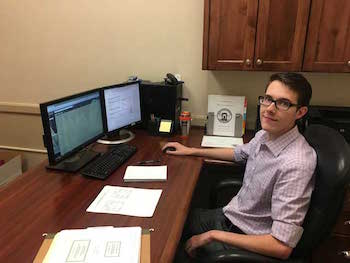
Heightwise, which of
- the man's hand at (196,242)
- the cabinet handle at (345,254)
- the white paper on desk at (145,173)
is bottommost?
the cabinet handle at (345,254)

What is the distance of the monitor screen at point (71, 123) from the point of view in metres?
1.47

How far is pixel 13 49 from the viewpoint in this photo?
8.38 ft

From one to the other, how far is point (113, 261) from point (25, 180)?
805 millimetres

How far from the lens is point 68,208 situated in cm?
129

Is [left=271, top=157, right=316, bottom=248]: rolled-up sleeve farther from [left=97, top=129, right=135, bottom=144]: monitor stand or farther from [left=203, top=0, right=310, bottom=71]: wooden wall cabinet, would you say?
[left=97, top=129, right=135, bottom=144]: monitor stand

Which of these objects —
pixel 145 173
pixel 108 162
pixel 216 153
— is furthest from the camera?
pixel 216 153

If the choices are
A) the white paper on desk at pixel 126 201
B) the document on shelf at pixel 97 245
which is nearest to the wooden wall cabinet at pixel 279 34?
the white paper on desk at pixel 126 201

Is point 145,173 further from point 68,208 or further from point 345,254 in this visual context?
point 345,254

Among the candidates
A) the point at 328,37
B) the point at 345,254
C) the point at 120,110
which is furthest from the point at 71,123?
the point at 345,254

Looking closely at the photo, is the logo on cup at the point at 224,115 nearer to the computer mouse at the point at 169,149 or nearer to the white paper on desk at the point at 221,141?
the white paper on desk at the point at 221,141

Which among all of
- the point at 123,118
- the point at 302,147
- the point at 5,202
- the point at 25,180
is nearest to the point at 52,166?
the point at 25,180

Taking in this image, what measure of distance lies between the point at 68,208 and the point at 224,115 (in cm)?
127

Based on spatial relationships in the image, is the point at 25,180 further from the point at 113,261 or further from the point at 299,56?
the point at 299,56

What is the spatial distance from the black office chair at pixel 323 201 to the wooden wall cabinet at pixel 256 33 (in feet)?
2.31
